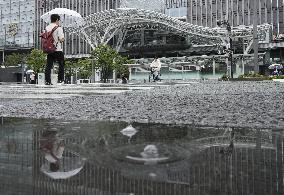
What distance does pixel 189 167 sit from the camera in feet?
5.55

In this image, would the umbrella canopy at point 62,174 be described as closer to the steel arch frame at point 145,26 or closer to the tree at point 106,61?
the tree at point 106,61

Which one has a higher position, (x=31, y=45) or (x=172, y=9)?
(x=172, y=9)

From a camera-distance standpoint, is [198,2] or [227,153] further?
[198,2]

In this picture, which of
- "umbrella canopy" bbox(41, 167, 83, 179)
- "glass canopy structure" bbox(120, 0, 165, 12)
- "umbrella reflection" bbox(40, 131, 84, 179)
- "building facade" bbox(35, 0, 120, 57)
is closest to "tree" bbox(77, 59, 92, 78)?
"umbrella reflection" bbox(40, 131, 84, 179)

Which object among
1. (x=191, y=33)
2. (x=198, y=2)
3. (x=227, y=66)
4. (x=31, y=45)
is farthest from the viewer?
(x=31, y=45)

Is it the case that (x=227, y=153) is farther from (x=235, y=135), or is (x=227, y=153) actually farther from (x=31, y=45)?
(x=31, y=45)

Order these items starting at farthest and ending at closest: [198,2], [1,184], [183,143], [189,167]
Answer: [198,2] → [183,143] → [189,167] → [1,184]

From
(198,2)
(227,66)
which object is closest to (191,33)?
(198,2)

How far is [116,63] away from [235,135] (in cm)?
3242

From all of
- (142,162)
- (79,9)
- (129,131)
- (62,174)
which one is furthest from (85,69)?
(79,9)

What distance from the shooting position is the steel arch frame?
6078 centimetres

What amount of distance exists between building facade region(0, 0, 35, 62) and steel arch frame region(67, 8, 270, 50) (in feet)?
102

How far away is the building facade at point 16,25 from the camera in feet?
311

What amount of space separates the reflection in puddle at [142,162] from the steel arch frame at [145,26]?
188 ft
